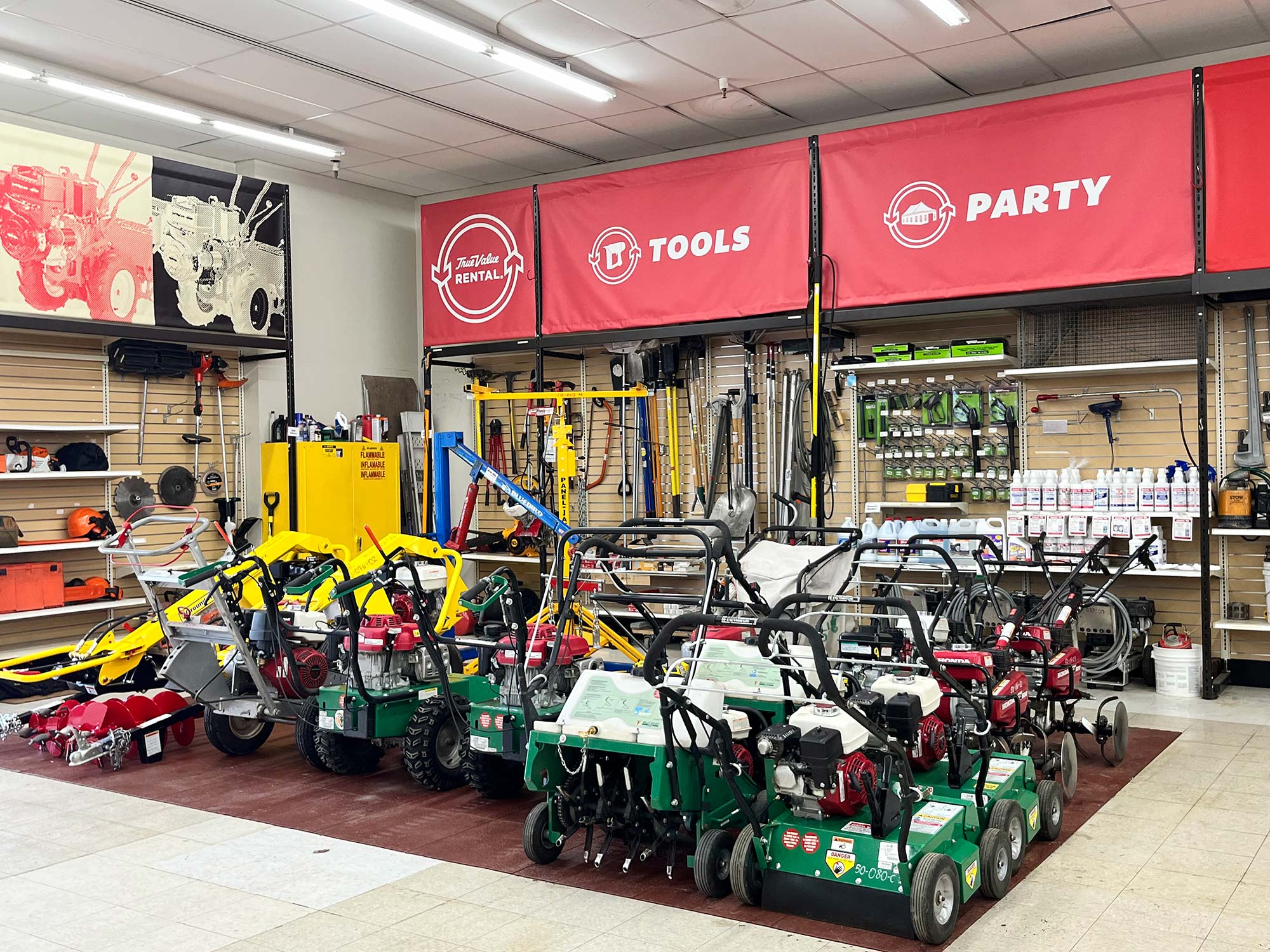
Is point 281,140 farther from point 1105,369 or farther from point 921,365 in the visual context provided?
point 1105,369

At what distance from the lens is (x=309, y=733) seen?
19.0 ft

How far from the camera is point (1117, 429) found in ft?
26.1

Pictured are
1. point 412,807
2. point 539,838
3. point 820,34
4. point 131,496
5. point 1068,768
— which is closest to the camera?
point 539,838

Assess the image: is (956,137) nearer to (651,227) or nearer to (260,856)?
(651,227)

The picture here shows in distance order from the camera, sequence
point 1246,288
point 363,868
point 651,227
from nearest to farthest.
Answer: point 363,868 → point 1246,288 → point 651,227

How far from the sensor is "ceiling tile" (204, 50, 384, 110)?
7773mm

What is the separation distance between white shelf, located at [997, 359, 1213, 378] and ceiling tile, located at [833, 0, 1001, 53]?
2.22m

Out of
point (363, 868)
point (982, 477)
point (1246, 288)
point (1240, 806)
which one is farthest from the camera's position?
point (982, 477)

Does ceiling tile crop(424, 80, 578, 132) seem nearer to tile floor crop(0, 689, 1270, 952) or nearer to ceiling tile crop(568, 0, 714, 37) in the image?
ceiling tile crop(568, 0, 714, 37)

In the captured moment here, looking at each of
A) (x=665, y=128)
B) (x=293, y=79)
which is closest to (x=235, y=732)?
(x=293, y=79)

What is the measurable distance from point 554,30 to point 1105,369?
13.8 feet

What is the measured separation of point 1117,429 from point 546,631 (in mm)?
4840

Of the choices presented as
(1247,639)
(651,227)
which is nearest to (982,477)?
(1247,639)

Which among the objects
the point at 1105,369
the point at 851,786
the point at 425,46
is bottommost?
the point at 851,786
